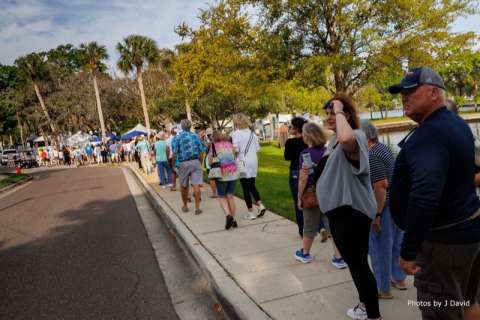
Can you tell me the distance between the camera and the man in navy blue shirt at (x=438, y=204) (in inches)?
80.1

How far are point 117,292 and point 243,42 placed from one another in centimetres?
929

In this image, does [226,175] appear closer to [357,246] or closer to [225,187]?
[225,187]

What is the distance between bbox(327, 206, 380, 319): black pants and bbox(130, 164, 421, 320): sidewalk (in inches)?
13.1

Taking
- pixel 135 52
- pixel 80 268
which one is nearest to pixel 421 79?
pixel 80 268

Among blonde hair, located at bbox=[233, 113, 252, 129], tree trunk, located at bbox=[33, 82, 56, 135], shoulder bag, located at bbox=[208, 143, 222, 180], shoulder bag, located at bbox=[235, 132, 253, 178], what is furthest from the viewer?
tree trunk, located at bbox=[33, 82, 56, 135]

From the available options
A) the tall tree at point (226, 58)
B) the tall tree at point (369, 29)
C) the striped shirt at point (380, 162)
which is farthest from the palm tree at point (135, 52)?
the striped shirt at point (380, 162)

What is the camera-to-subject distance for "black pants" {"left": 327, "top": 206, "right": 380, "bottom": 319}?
299 centimetres

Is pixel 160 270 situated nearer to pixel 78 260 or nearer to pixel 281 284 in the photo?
pixel 78 260

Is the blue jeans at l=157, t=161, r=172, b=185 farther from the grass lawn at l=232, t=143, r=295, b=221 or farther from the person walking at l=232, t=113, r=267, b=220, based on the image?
the person walking at l=232, t=113, r=267, b=220

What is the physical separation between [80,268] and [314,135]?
3741 millimetres

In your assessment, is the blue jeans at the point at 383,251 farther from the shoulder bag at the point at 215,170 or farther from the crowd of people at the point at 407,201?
the shoulder bag at the point at 215,170

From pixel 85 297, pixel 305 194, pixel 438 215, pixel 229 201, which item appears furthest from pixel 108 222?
pixel 438 215

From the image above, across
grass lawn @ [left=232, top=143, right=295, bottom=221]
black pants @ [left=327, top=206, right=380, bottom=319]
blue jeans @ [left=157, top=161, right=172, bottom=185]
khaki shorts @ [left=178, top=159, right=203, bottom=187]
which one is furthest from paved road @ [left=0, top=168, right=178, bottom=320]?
A: grass lawn @ [left=232, top=143, right=295, bottom=221]

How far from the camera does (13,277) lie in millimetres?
5469
